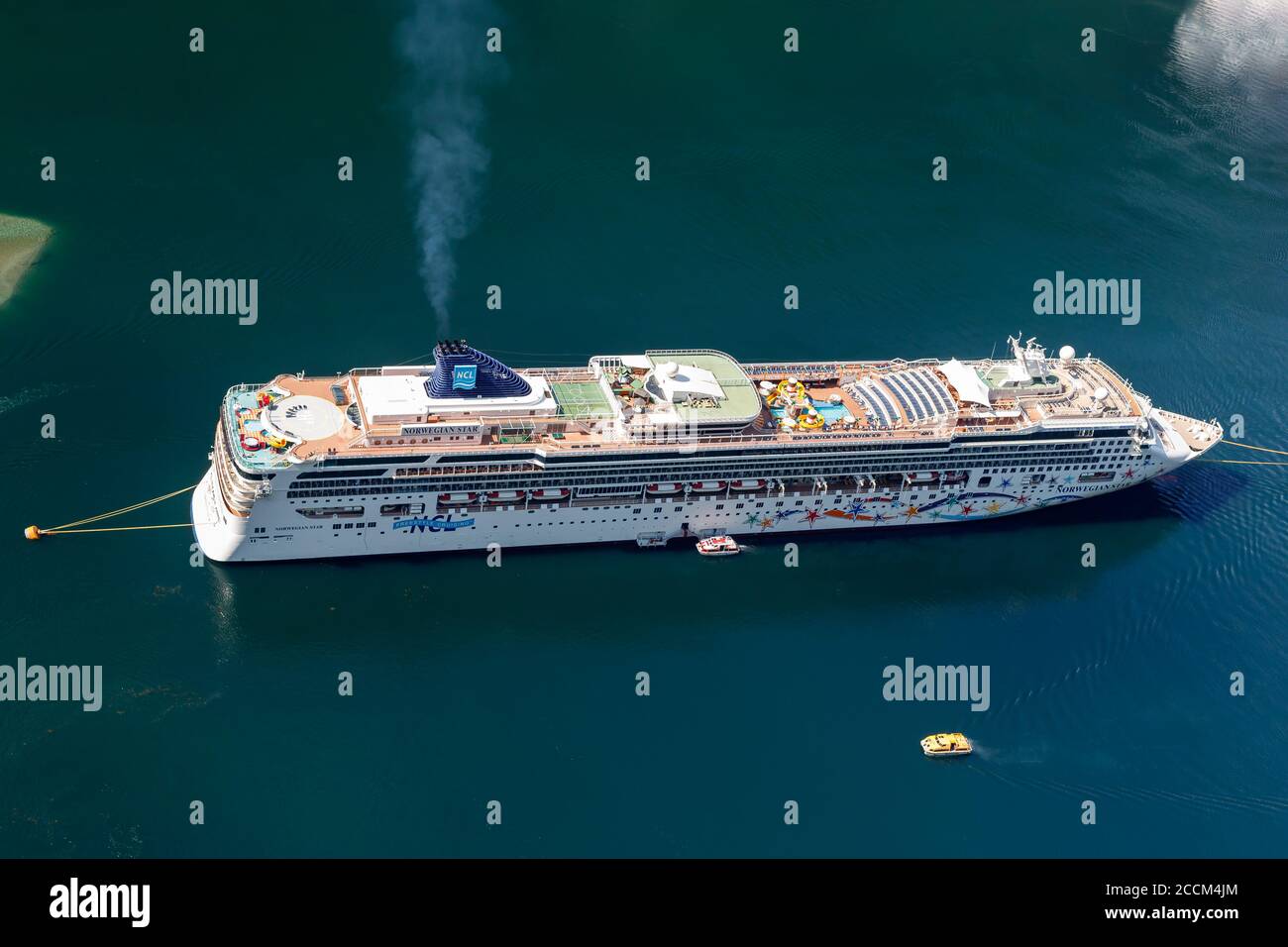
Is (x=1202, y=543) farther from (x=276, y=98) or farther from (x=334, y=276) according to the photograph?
(x=276, y=98)

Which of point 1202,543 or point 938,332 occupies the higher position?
point 938,332

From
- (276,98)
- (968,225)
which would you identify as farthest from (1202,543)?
(276,98)

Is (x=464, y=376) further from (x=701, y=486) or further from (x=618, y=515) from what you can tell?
(x=701, y=486)

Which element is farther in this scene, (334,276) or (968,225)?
(968,225)

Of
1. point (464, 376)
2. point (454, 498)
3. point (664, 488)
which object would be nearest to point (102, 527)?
point (454, 498)

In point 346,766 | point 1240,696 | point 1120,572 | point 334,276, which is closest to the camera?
point 346,766

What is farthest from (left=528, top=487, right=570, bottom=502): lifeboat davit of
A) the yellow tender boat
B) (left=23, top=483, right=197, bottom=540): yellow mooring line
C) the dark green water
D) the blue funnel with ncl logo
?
the yellow tender boat

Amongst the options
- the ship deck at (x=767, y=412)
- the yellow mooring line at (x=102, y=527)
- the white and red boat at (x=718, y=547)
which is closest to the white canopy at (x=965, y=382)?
the ship deck at (x=767, y=412)
